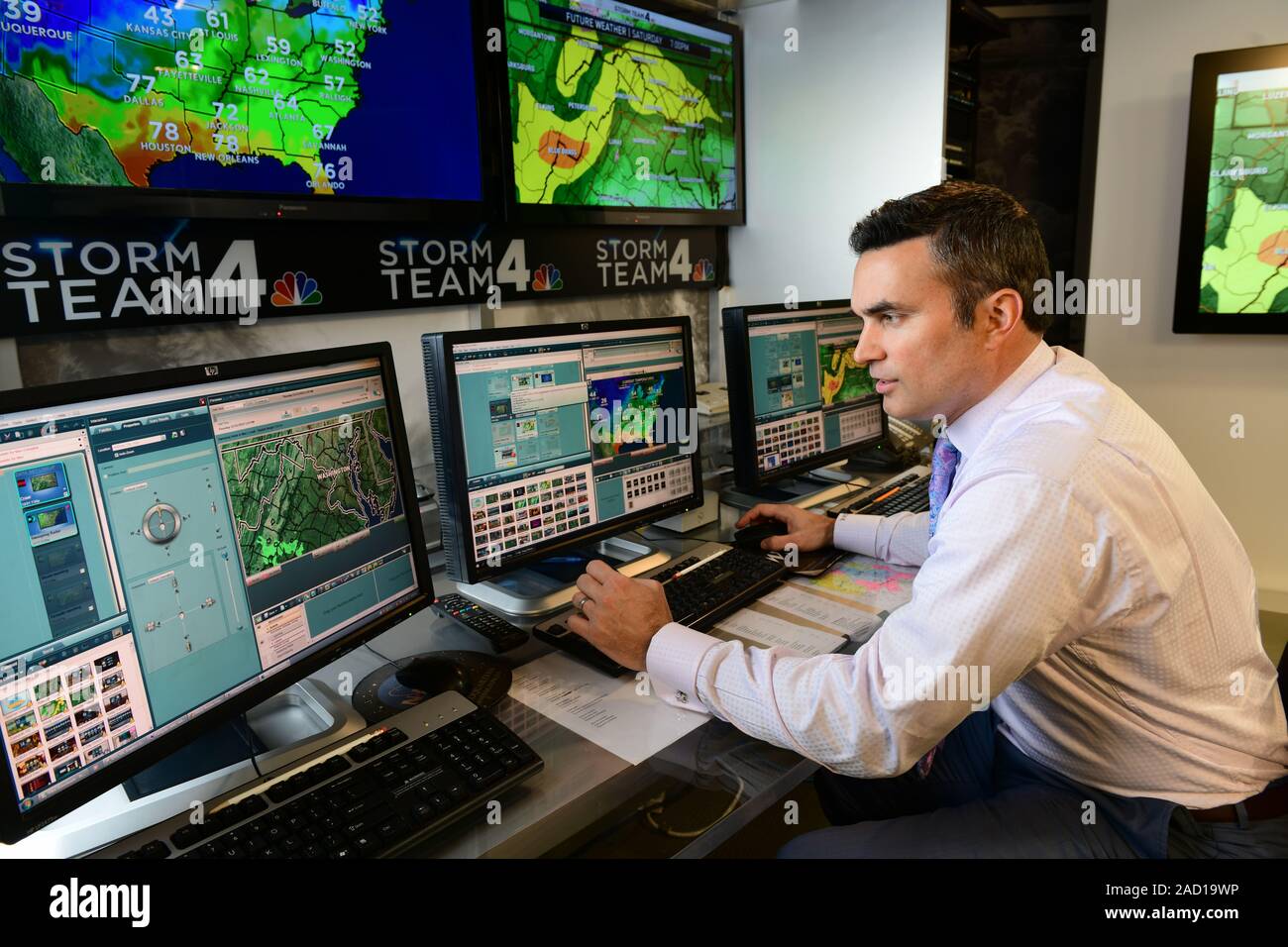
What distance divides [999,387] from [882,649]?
484mm

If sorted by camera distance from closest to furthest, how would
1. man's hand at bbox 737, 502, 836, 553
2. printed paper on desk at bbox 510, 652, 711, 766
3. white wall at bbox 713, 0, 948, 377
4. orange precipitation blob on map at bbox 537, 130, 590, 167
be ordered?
printed paper on desk at bbox 510, 652, 711, 766, man's hand at bbox 737, 502, 836, 553, orange precipitation blob on map at bbox 537, 130, 590, 167, white wall at bbox 713, 0, 948, 377

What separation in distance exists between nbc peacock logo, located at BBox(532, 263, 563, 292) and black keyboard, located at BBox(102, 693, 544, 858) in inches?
51.4

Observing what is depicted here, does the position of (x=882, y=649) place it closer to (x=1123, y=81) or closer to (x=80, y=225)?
(x=80, y=225)

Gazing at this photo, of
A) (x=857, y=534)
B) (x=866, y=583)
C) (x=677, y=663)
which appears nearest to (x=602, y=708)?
(x=677, y=663)

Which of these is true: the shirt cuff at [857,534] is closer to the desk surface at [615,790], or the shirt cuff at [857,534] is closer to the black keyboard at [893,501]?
the black keyboard at [893,501]

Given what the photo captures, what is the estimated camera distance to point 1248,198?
2773 mm

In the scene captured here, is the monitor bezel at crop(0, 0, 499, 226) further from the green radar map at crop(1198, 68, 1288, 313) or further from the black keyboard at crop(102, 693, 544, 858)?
the green radar map at crop(1198, 68, 1288, 313)

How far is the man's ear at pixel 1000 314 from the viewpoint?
3.98ft

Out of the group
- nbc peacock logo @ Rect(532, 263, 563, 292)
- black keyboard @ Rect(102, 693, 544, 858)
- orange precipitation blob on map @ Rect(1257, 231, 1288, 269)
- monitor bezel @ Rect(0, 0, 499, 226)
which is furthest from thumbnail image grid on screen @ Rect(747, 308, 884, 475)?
orange precipitation blob on map @ Rect(1257, 231, 1288, 269)

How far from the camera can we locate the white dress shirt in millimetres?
980

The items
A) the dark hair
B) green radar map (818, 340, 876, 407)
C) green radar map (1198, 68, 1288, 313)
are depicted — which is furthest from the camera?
green radar map (1198, 68, 1288, 313)

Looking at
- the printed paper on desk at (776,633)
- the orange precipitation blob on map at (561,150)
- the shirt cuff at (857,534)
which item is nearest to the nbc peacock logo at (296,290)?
the orange precipitation blob on map at (561,150)
